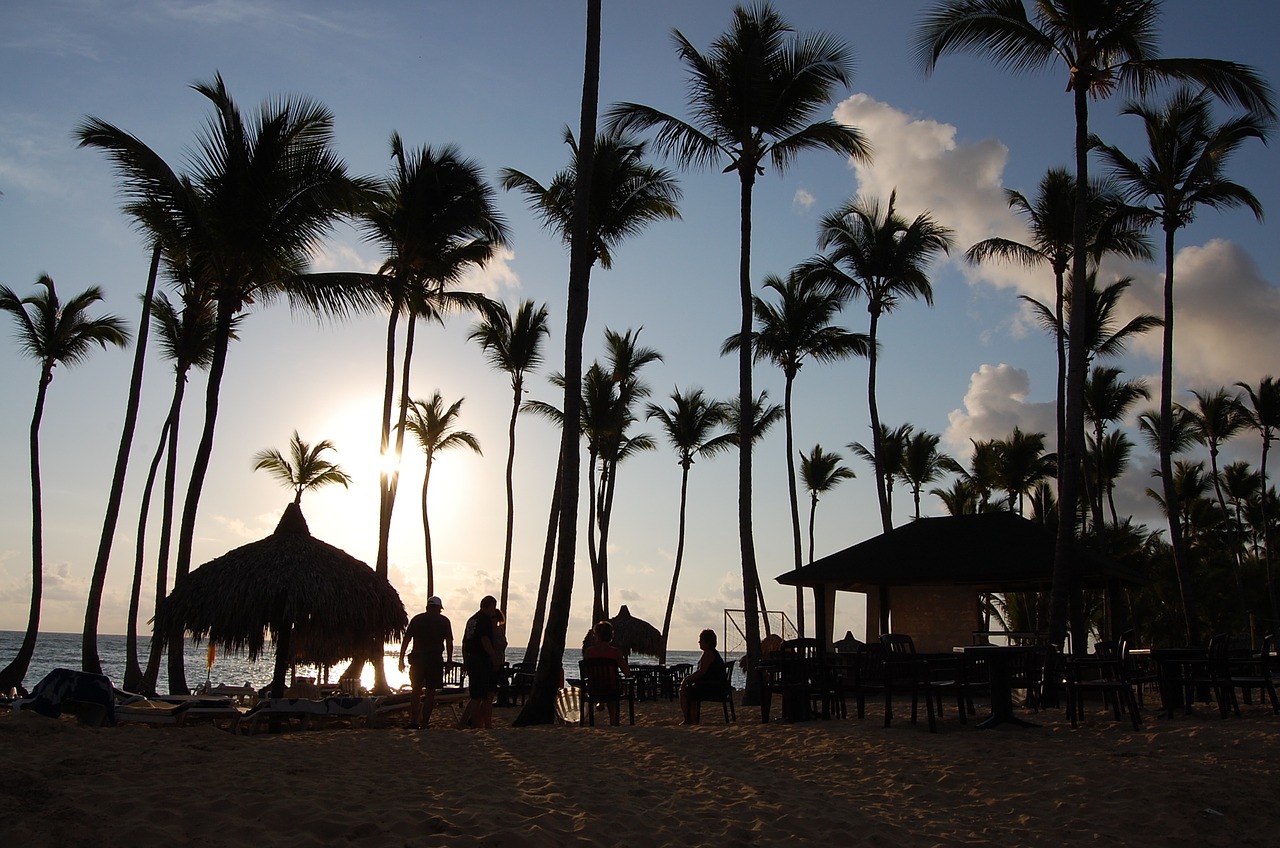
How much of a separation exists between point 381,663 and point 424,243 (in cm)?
904

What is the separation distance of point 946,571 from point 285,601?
10661 millimetres

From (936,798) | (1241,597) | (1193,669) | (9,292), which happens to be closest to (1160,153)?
(1193,669)

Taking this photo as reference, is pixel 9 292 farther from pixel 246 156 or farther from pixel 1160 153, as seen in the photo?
pixel 1160 153

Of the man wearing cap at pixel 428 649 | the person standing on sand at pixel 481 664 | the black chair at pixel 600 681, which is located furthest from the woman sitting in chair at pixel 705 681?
the man wearing cap at pixel 428 649

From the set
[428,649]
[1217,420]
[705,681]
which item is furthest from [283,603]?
[1217,420]

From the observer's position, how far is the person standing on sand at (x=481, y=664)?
10.6 metres

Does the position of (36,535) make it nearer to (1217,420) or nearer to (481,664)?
(481,664)

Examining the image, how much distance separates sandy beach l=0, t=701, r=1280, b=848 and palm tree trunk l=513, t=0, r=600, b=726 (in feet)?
7.89

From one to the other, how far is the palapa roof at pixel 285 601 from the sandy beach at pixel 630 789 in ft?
16.0

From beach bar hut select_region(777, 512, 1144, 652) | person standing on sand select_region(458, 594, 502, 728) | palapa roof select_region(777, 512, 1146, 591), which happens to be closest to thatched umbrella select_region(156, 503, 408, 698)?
person standing on sand select_region(458, 594, 502, 728)

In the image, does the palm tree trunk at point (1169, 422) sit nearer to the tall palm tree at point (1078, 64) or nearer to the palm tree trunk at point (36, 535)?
the tall palm tree at point (1078, 64)

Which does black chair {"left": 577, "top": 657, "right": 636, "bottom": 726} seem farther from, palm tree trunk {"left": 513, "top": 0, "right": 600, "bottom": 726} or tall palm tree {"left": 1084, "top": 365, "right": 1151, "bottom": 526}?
tall palm tree {"left": 1084, "top": 365, "right": 1151, "bottom": 526}

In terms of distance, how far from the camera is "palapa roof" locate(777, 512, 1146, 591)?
53.1 feet

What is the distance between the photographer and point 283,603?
13.4 meters
